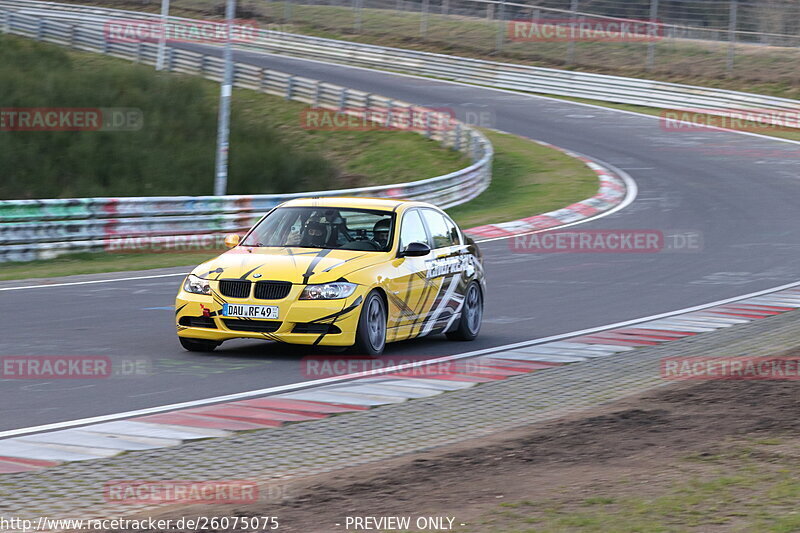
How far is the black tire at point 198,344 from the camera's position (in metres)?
11.1

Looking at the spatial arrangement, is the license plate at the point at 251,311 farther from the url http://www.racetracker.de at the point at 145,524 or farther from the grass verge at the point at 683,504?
the url http://www.racetracker.de at the point at 145,524

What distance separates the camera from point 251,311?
10617 millimetres

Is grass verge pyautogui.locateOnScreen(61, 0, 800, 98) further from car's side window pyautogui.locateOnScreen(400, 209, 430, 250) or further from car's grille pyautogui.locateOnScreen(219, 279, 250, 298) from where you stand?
car's grille pyautogui.locateOnScreen(219, 279, 250, 298)

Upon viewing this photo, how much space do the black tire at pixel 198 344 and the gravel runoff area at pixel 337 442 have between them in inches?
106

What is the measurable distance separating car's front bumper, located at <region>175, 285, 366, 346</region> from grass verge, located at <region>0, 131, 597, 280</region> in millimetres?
7138

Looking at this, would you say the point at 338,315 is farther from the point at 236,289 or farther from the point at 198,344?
the point at 198,344

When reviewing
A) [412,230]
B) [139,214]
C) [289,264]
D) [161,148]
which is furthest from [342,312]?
[161,148]

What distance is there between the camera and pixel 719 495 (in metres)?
6.10

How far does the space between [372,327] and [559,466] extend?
443 cm

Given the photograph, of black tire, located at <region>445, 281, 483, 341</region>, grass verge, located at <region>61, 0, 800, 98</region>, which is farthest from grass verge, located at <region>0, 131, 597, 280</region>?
grass verge, located at <region>61, 0, 800, 98</region>

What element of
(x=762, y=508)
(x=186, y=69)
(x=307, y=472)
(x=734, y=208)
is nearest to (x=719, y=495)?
(x=762, y=508)

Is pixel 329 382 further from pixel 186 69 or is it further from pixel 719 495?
pixel 186 69

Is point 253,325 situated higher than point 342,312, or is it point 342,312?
point 342,312

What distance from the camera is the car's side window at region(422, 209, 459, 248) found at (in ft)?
41.4
